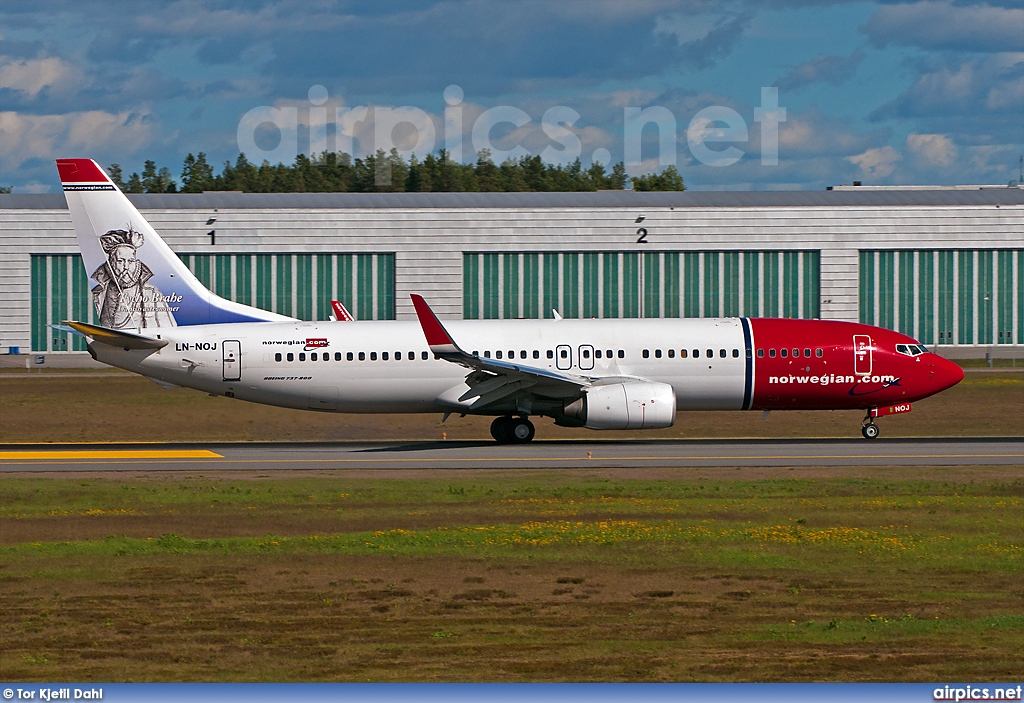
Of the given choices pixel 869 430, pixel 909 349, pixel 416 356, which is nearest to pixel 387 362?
pixel 416 356

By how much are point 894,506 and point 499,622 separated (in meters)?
A: 12.6

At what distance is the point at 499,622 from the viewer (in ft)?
55.9

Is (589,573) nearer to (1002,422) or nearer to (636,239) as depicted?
(1002,422)

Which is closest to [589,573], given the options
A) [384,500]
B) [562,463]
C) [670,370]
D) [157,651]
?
[157,651]

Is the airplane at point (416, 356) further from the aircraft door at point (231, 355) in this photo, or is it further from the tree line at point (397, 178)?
the tree line at point (397, 178)

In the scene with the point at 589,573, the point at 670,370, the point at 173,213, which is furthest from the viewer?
the point at 173,213

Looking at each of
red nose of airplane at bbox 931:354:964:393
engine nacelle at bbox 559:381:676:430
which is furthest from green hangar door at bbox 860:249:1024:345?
engine nacelle at bbox 559:381:676:430

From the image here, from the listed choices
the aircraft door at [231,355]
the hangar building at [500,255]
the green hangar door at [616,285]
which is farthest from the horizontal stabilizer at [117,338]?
the green hangar door at [616,285]

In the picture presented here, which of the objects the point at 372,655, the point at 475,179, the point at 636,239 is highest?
the point at 475,179

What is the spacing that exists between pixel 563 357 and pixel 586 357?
30.1 inches

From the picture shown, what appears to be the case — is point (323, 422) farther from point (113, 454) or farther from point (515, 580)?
point (515, 580)

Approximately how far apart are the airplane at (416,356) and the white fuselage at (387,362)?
0.11 ft

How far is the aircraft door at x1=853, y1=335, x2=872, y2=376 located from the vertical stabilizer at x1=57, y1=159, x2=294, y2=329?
71.5ft

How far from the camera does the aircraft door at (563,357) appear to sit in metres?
41.1
